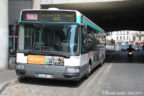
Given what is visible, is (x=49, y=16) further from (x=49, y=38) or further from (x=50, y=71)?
(x=50, y=71)

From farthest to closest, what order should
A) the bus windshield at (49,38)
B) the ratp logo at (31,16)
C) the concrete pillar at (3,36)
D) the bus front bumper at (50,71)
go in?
the concrete pillar at (3,36) < the ratp logo at (31,16) < the bus windshield at (49,38) < the bus front bumper at (50,71)

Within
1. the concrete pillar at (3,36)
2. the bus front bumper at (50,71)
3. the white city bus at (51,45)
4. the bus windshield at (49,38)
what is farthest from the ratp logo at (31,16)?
the concrete pillar at (3,36)

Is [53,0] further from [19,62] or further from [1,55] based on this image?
[19,62]

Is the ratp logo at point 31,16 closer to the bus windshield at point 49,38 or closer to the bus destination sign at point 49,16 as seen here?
the bus destination sign at point 49,16

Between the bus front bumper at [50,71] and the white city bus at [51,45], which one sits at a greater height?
the white city bus at [51,45]

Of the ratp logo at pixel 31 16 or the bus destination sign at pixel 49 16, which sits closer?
the bus destination sign at pixel 49 16

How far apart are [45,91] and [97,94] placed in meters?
1.82

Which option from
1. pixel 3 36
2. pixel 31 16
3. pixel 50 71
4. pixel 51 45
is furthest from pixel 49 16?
pixel 3 36

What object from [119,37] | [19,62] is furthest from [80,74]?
[119,37]

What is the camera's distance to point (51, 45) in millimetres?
8648

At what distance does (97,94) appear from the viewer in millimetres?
7574

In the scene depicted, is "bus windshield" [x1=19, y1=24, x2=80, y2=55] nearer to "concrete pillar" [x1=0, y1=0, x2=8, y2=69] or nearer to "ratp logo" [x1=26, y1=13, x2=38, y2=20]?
"ratp logo" [x1=26, y1=13, x2=38, y2=20]

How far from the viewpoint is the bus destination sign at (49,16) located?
8.78 meters

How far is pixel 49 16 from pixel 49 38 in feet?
2.94
